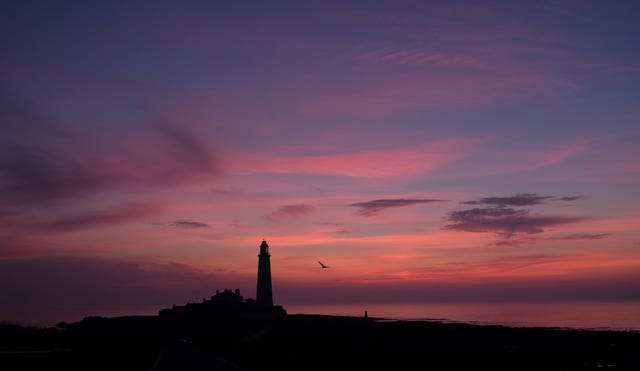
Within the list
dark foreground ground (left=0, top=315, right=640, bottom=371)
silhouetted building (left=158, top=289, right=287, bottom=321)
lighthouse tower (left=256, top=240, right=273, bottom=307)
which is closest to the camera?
dark foreground ground (left=0, top=315, right=640, bottom=371)

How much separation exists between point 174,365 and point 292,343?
1961cm

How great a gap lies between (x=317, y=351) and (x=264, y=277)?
41514mm

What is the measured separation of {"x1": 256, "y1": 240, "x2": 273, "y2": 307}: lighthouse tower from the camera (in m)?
76.7

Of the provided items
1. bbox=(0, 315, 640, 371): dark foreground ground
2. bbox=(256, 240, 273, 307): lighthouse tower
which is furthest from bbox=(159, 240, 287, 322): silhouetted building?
bbox=(0, 315, 640, 371): dark foreground ground

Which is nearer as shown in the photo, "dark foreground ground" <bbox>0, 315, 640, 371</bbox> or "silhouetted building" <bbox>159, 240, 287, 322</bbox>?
"dark foreground ground" <bbox>0, 315, 640, 371</bbox>

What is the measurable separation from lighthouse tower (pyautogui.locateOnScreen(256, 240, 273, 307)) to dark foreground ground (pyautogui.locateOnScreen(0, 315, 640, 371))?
1255cm

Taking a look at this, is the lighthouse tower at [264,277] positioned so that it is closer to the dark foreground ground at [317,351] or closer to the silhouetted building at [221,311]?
the silhouetted building at [221,311]

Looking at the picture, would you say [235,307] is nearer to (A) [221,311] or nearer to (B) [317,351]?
(A) [221,311]

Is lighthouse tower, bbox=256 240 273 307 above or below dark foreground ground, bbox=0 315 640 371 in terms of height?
above

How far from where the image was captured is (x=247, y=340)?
47531 mm

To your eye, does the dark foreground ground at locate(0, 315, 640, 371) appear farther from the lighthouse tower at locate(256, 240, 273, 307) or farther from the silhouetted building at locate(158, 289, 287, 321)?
the lighthouse tower at locate(256, 240, 273, 307)

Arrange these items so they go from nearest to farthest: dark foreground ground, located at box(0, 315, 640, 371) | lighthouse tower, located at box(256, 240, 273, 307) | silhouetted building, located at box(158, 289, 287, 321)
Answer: dark foreground ground, located at box(0, 315, 640, 371), silhouetted building, located at box(158, 289, 287, 321), lighthouse tower, located at box(256, 240, 273, 307)

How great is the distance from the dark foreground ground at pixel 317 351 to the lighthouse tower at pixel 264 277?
1255cm

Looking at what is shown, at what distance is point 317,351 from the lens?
37.4m
